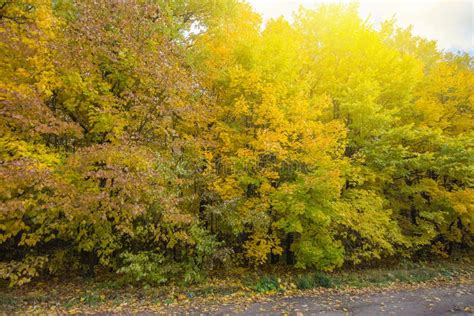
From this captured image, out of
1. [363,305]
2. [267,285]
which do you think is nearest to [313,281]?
[267,285]

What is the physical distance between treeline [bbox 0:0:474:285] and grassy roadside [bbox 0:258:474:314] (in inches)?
22.3

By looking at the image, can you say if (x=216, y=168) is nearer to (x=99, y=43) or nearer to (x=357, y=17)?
(x=99, y=43)

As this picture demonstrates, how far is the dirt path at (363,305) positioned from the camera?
811 cm

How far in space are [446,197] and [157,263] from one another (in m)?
11.4

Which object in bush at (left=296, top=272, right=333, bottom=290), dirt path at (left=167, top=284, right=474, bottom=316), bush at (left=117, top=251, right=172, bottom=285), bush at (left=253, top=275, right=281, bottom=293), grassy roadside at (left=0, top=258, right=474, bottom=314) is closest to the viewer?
dirt path at (left=167, top=284, right=474, bottom=316)

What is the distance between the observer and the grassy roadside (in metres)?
8.42

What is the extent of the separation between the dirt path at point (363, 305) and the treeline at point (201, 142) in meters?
1.65

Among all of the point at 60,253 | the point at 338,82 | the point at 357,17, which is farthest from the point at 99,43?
the point at 357,17

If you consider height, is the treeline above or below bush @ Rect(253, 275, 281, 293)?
above

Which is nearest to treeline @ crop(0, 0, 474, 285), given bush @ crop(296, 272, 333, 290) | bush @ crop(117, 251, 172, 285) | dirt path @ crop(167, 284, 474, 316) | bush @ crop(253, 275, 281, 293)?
bush @ crop(117, 251, 172, 285)

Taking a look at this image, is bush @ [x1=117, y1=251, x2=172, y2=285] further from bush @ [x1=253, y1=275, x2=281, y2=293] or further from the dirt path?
bush @ [x1=253, y1=275, x2=281, y2=293]

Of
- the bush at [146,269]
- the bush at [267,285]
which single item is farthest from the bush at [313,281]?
the bush at [146,269]

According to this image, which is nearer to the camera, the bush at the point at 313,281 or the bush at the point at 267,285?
the bush at the point at 267,285

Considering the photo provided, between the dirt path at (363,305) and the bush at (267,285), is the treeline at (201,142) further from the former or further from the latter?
the dirt path at (363,305)
